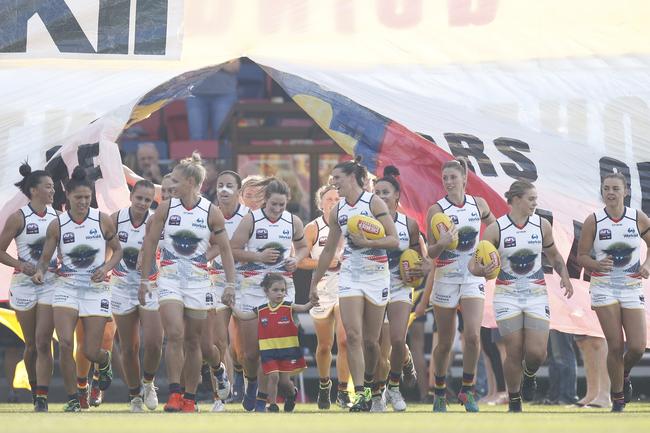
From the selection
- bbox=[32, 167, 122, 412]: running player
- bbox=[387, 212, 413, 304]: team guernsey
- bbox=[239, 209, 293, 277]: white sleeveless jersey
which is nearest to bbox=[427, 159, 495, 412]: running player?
bbox=[387, 212, 413, 304]: team guernsey

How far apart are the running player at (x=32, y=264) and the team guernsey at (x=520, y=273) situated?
383 centimetres

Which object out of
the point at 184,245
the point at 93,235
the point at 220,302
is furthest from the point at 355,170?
the point at 93,235

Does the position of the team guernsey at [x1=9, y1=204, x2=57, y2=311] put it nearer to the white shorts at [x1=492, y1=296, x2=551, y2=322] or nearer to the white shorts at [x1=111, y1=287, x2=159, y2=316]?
the white shorts at [x1=111, y1=287, x2=159, y2=316]

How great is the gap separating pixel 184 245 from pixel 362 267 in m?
1.50

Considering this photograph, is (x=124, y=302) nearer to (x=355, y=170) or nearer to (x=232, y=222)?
(x=232, y=222)

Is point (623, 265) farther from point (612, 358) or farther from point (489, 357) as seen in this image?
point (489, 357)

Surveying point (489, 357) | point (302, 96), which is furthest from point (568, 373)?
point (302, 96)

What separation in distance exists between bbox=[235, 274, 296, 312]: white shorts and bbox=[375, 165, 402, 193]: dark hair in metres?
1.25

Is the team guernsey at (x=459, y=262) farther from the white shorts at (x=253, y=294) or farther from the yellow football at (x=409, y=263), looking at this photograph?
the white shorts at (x=253, y=294)

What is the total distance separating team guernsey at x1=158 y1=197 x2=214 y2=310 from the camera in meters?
12.8

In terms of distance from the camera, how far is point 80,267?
13.3 metres

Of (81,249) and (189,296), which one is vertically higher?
(81,249)

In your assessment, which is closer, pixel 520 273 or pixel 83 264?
pixel 520 273

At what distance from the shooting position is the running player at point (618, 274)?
13.1 meters
